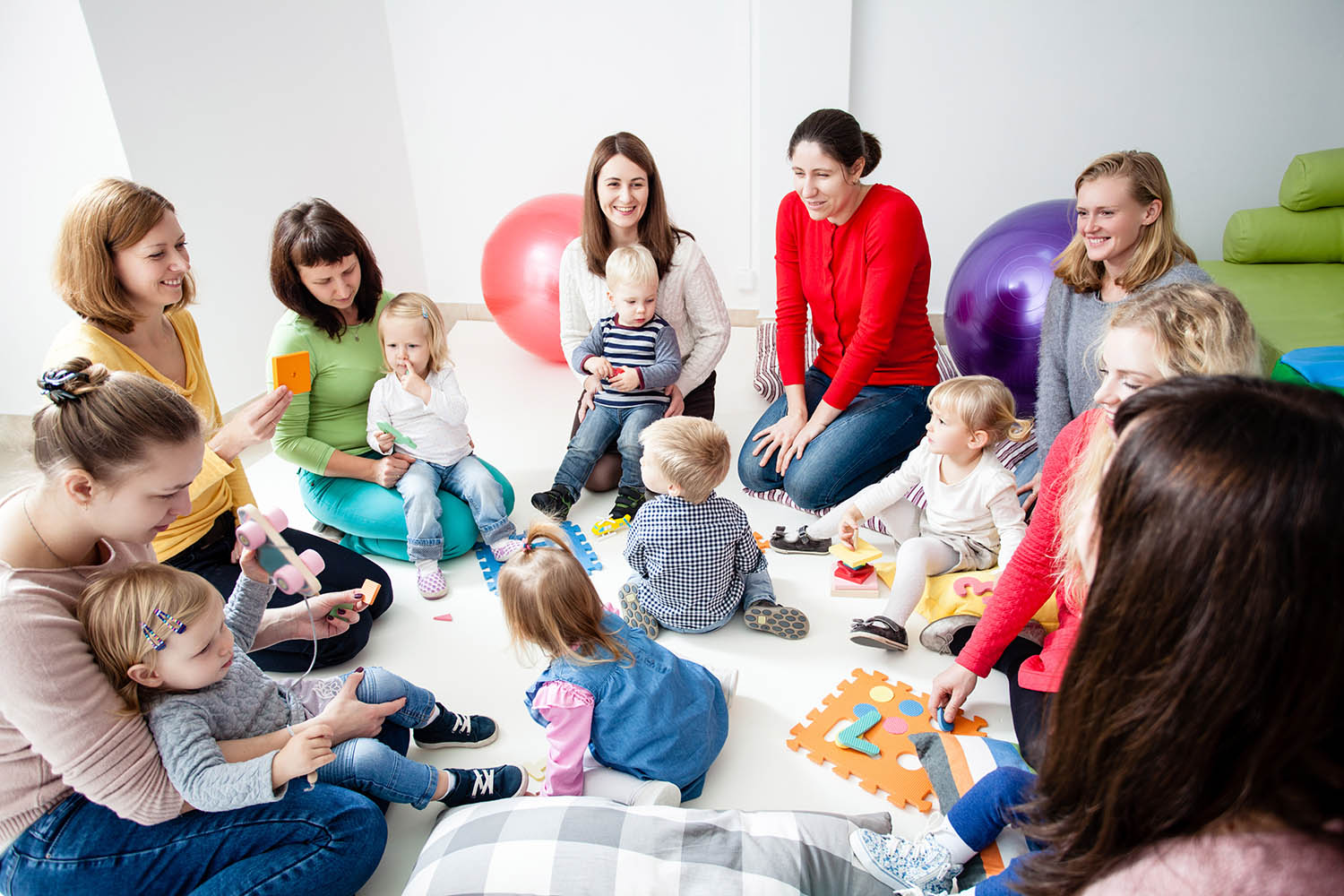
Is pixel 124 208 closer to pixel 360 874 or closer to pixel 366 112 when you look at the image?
pixel 360 874

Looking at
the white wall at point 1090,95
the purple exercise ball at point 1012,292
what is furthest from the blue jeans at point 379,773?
the white wall at point 1090,95

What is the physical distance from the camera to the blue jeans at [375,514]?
9.41 ft

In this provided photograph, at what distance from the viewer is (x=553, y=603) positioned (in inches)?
67.1

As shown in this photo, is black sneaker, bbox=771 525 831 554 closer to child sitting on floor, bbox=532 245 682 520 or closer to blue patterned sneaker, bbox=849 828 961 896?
child sitting on floor, bbox=532 245 682 520

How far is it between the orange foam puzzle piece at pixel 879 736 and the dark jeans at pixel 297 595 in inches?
49.2

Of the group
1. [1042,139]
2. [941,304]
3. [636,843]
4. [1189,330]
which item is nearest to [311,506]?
[636,843]

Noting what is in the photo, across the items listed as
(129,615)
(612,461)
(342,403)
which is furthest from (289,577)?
(612,461)

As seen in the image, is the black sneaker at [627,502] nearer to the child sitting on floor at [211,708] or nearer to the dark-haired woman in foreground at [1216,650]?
the child sitting on floor at [211,708]

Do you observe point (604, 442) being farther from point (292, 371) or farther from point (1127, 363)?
point (1127, 363)

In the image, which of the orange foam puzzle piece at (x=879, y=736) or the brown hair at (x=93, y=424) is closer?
the brown hair at (x=93, y=424)

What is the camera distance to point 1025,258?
10.7 ft

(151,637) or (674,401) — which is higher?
(151,637)

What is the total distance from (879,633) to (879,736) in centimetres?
29

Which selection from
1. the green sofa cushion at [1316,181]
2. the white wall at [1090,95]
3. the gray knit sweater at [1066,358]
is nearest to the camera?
the gray knit sweater at [1066,358]
